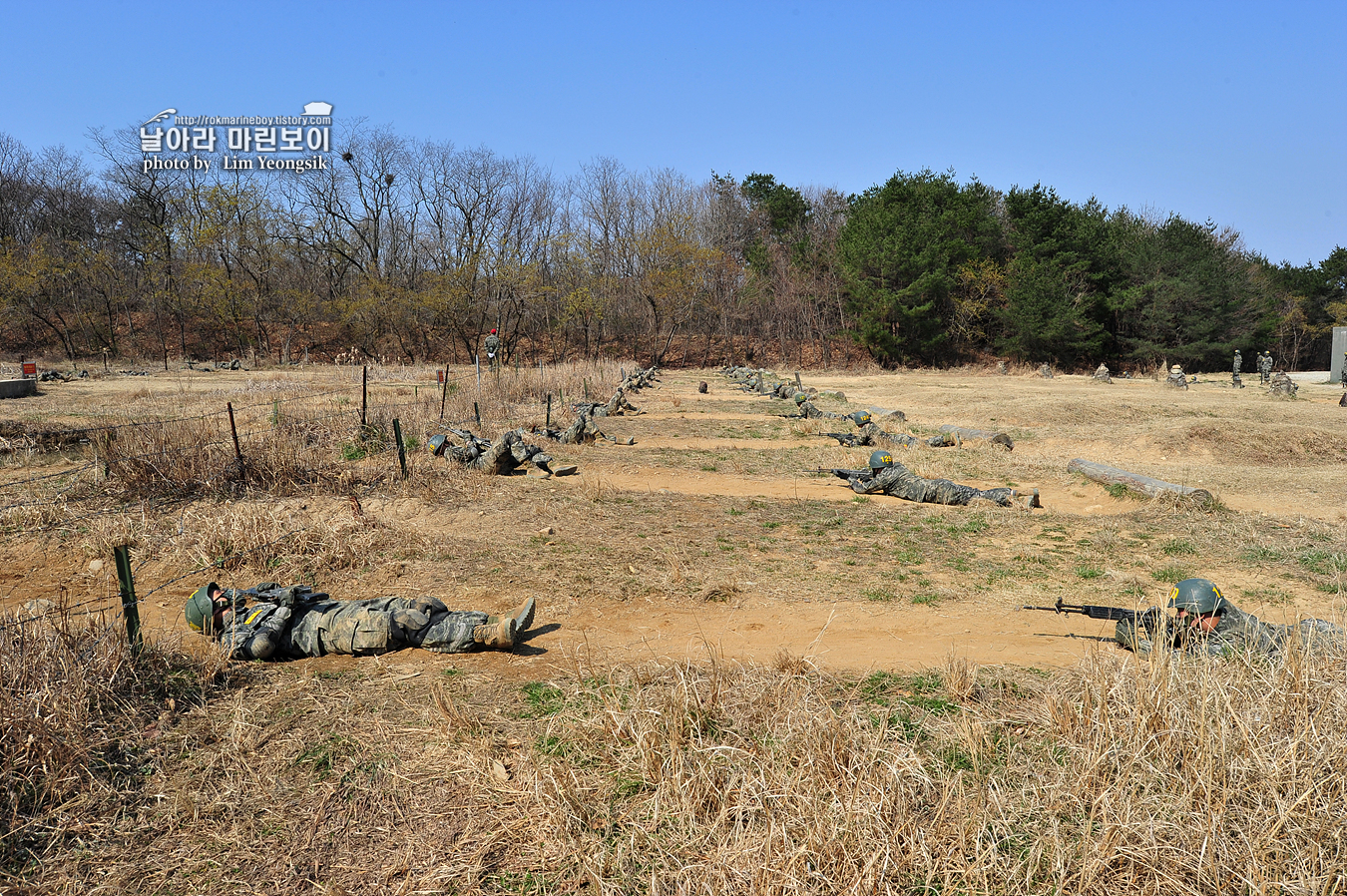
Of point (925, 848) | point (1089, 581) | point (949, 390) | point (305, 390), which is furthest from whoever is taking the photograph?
point (949, 390)

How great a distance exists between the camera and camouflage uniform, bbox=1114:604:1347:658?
10.9ft

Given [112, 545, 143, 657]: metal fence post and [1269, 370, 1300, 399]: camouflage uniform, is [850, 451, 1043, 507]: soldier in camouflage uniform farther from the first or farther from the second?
[1269, 370, 1300, 399]: camouflage uniform

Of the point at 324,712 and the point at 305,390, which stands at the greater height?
the point at 305,390

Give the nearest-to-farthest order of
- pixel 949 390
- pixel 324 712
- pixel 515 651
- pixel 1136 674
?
pixel 1136 674
pixel 324 712
pixel 515 651
pixel 949 390

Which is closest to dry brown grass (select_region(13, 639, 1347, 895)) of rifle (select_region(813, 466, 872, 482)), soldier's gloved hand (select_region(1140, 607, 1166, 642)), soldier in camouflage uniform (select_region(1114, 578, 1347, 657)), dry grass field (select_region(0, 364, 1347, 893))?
dry grass field (select_region(0, 364, 1347, 893))

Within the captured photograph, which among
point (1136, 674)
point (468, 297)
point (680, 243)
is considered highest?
point (680, 243)

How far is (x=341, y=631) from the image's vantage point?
14.5ft

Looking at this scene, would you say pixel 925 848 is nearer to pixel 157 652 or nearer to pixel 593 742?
pixel 593 742

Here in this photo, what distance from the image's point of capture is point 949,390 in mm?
23469

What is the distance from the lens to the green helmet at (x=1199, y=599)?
4086 millimetres

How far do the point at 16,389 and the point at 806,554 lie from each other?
2206cm

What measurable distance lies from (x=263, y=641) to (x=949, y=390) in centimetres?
2223

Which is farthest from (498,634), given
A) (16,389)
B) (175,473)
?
(16,389)

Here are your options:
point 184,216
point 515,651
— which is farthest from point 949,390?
point 184,216
